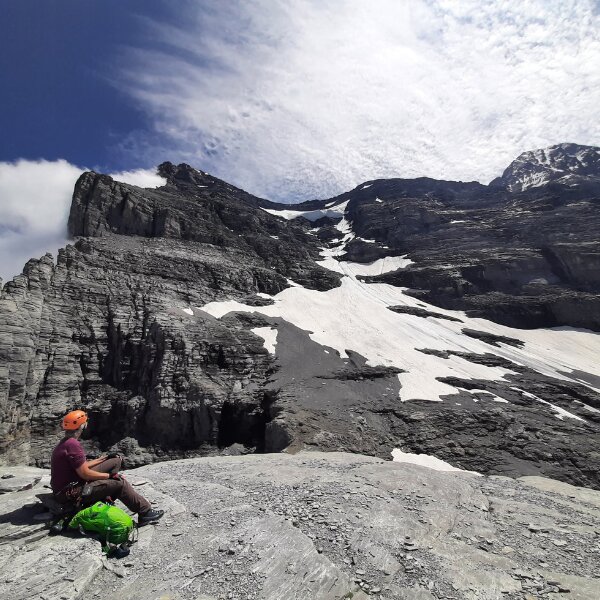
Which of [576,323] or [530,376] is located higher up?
[576,323]

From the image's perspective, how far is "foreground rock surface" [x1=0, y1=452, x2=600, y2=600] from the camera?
20.0 ft

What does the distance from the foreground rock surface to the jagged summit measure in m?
173

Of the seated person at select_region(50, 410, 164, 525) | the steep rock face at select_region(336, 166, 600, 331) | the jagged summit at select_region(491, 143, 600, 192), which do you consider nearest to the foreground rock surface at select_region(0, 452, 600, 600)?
the seated person at select_region(50, 410, 164, 525)

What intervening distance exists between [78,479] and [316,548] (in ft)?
15.8

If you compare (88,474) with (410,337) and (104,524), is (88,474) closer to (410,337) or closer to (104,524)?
(104,524)

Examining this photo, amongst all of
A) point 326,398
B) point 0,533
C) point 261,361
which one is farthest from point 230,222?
point 0,533

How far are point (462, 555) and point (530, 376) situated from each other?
45408 mm

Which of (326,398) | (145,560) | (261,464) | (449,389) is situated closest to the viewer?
(145,560)

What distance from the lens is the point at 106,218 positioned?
61938 millimetres

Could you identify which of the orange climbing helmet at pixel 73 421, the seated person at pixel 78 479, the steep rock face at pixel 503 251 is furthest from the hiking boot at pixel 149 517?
the steep rock face at pixel 503 251

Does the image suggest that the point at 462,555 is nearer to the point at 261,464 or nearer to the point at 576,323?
the point at 261,464

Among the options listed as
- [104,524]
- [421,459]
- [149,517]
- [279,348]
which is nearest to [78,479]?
[104,524]

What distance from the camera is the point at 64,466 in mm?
7273

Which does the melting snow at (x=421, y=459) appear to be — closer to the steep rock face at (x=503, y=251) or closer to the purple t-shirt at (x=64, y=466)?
the purple t-shirt at (x=64, y=466)
